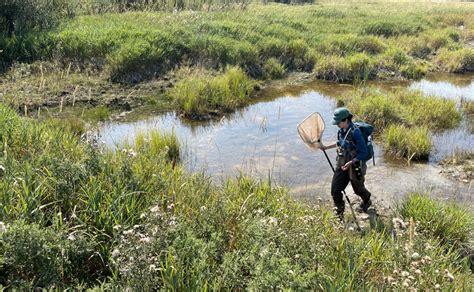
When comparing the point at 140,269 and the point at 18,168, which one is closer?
the point at 140,269

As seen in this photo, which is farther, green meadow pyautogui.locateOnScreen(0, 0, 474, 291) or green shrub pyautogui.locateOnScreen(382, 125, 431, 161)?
green shrub pyautogui.locateOnScreen(382, 125, 431, 161)

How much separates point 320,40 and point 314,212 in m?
15.5

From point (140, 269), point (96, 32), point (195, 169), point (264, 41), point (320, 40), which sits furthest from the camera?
point (320, 40)

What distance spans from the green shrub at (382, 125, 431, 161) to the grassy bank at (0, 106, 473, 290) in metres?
3.57

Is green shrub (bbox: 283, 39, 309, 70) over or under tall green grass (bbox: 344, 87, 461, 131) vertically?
over

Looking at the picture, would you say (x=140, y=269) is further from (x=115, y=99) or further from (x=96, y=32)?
(x=96, y=32)

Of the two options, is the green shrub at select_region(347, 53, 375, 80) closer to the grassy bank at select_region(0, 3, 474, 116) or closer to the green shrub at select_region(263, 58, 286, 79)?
the grassy bank at select_region(0, 3, 474, 116)

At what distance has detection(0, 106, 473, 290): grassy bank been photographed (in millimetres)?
3738

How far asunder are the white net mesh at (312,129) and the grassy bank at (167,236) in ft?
4.78

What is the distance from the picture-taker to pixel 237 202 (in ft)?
19.5

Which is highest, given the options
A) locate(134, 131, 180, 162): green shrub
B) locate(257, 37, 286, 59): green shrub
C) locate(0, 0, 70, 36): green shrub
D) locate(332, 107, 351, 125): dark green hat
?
locate(0, 0, 70, 36): green shrub

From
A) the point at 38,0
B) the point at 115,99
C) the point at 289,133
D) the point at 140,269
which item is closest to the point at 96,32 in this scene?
the point at 38,0

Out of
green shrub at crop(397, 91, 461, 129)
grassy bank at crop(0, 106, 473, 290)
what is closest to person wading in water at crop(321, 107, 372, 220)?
grassy bank at crop(0, 106, 473, 290)

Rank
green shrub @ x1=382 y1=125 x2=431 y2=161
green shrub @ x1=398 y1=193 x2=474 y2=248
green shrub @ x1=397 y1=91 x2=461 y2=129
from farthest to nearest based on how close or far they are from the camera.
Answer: green shrub @ x1=397 y1=91 x2=461 y2=129 < green shrub @ x1=382 y1=125 x2=431 y2=161 < green shrub @ x1=398 y1=193 x2=474 y2=248
